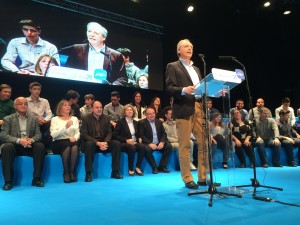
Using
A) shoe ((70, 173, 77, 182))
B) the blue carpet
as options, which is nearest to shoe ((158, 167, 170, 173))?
the blue carpet

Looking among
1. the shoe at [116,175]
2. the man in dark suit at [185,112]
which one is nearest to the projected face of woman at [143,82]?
the shoe at [116,175]

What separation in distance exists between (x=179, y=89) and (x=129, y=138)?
208 cm

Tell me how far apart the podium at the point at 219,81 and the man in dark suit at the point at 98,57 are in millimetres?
3920

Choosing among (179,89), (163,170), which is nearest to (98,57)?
(163,170)

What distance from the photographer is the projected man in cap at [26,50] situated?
17.4 feet

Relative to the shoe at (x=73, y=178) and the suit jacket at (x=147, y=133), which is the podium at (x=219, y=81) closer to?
A: the shoe at (x=73, y=178)

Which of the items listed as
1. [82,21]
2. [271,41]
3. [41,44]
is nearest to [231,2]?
[271,41]

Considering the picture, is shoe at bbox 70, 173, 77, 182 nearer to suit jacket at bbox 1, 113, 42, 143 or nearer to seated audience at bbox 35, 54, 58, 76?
suit jacket at bbox 1, 113, 42, 143

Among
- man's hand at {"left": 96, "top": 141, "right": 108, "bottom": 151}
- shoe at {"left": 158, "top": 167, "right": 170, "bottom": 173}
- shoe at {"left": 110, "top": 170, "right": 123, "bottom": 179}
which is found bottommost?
shoe at {"left": 110, "top": 170, "right": 123, "bottom": 179}

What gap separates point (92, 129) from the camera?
4.51 m

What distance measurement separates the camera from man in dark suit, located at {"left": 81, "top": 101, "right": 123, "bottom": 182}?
4.15 metres

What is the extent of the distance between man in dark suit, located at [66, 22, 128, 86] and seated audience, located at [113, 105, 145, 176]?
187 centimetres

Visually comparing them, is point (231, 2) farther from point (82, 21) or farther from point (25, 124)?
point (25, 124)

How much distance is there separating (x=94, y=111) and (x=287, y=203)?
2956 millimetres
